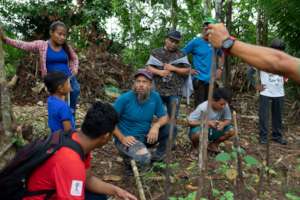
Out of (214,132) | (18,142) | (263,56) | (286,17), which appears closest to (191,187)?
(214,132)

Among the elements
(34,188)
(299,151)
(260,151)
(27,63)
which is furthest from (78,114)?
(34,188)

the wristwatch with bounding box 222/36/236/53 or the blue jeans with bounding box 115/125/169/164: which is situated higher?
the wristwatch with bounding box 222/36/236/53

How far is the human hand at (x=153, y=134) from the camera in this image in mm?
4949

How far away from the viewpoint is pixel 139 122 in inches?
197

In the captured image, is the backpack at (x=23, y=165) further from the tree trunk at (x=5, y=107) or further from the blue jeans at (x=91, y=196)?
the tree trunk at (x=5, y=107)

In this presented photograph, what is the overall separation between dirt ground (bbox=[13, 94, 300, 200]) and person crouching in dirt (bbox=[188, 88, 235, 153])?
0.81 ft

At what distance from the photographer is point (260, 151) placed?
6383 millimetres

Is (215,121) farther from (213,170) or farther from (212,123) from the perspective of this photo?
(213,170)

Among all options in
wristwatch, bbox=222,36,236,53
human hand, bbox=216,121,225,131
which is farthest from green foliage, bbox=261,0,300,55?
wristwatch, bbox=222,36,236,53

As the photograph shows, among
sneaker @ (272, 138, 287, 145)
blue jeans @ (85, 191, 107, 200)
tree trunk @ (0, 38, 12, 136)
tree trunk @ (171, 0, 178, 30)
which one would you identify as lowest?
blue jeans @ (85, 191, 107, 200)

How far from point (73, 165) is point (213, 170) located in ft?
9.69

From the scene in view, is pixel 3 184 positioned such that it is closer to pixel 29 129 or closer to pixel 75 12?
pixel 29 129

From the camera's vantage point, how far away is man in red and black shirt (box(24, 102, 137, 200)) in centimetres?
271

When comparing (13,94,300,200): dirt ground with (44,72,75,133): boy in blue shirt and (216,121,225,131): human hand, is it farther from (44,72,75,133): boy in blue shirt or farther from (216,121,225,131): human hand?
(44,72,75,133): boy in blue shirt
